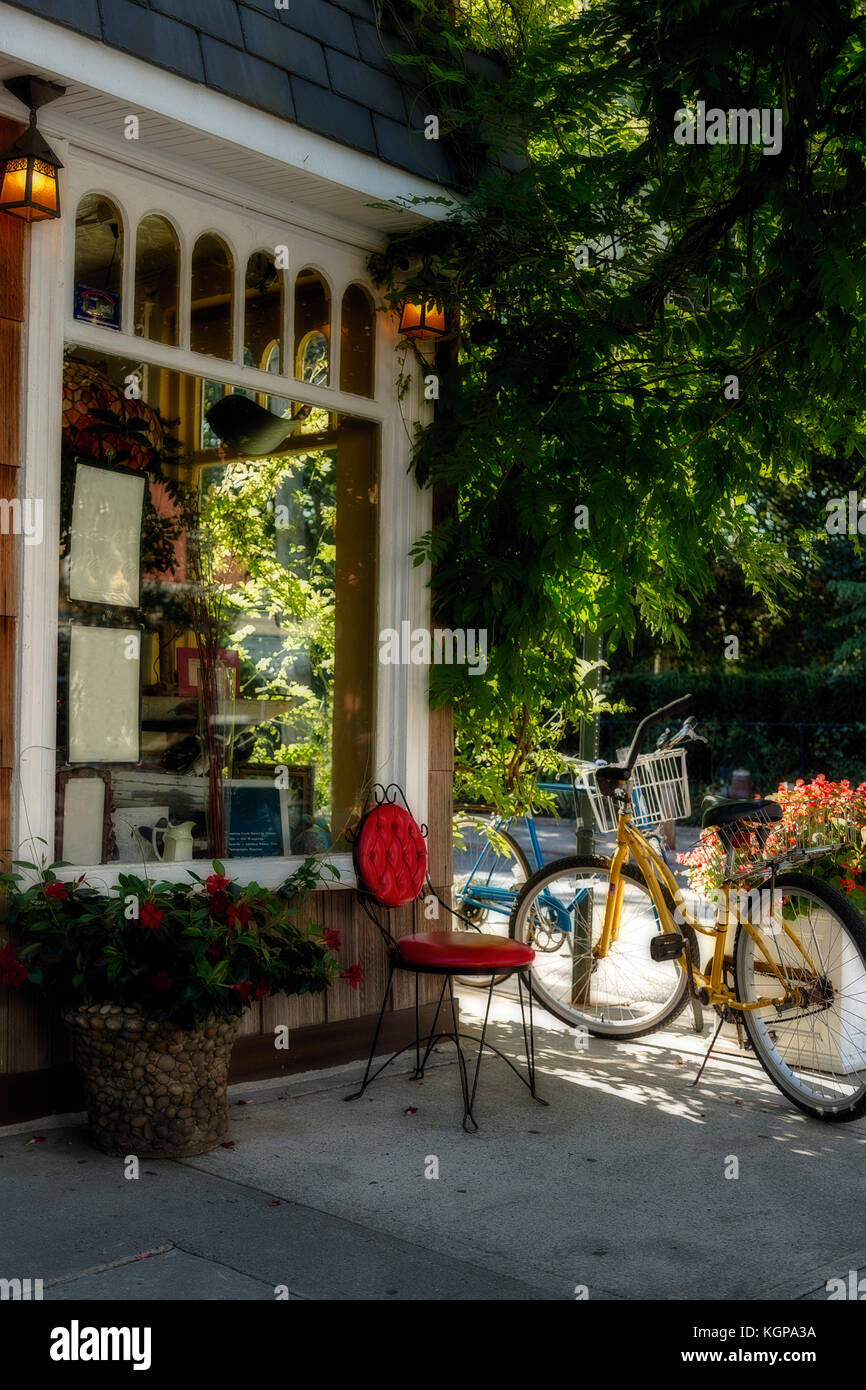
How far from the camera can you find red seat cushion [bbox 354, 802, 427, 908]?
17.9 ft

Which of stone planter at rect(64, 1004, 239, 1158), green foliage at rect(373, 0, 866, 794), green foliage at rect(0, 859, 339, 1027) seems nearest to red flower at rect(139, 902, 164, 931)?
green foliage at rect(0, 859, 339, 1027)

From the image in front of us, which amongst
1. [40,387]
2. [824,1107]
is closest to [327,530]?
[40,387]

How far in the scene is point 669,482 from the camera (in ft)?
16.7

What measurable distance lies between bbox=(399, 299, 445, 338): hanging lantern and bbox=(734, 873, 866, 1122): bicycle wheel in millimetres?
2703

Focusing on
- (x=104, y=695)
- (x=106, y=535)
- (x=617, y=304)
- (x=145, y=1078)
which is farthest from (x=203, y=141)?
Answer: (x=145, y=1078)

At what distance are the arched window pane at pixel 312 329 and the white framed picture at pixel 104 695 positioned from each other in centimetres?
139

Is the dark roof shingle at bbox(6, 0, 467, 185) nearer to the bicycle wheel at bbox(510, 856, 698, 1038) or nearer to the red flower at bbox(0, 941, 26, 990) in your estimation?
the red flower at bbox(0, 941, 26, 990)

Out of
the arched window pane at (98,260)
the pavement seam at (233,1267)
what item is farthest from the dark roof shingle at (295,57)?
the pavement seam at (233,1267)

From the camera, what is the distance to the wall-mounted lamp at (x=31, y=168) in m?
4.22

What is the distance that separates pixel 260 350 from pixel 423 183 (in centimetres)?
95

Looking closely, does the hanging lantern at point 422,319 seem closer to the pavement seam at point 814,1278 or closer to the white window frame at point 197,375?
the white window frame at point 197,375

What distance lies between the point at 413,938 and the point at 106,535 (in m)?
1.90
